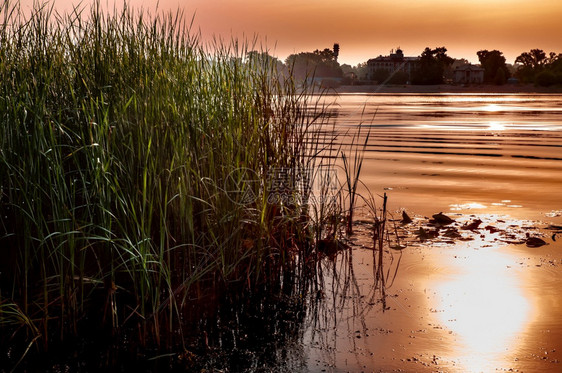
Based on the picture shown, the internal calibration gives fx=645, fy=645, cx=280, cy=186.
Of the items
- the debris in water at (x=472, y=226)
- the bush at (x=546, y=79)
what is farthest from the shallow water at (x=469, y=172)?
the bush at (x=546, y=79)

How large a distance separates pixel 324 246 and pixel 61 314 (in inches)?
90.6

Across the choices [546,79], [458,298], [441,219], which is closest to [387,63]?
[546,79]

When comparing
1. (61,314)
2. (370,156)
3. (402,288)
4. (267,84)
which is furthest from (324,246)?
(370,156)

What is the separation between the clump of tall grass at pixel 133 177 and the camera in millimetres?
3396

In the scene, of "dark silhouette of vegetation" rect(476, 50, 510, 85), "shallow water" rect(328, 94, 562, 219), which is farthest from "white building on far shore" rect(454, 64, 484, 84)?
"shallow water" rect(328, 94, 562, 219)

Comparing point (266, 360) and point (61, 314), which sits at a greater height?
point (61, 314)

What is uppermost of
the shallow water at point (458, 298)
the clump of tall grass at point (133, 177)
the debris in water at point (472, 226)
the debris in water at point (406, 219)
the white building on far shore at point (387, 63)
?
the white building on far shore at point (387, 63)

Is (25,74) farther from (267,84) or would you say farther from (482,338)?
(482,338)

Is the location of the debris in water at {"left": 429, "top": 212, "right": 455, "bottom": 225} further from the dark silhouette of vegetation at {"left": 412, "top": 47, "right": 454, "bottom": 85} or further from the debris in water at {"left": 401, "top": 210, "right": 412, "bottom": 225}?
the dark silhouette of vegetation at {"left": 412, "top": 47, "right": 454, "bottom": 85}

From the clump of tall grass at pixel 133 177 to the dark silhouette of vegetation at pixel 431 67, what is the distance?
10672cm

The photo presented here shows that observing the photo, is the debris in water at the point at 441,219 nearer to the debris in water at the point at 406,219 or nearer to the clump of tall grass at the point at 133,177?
the debris in water at the point at 406,219

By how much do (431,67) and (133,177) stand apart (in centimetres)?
11159

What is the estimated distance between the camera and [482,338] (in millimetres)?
3701

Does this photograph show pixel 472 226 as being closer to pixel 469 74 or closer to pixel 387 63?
pixel 469 74
